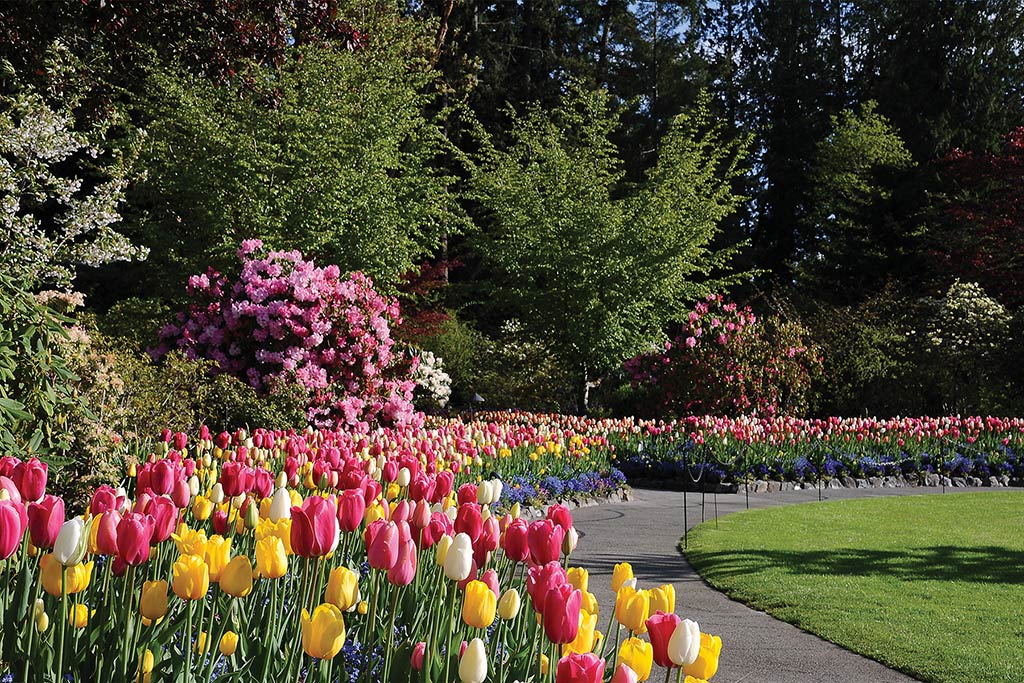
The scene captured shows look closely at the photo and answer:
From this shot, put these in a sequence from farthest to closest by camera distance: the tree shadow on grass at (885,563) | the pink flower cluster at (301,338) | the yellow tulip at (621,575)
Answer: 1. the pink flower cluster at (301,338)
2. the tree shadow on grass at (885,563)
3. the yellow tulip at (621,575)

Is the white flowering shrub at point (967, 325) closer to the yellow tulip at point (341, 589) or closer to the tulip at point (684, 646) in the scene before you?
the tulip at point (684, 646)

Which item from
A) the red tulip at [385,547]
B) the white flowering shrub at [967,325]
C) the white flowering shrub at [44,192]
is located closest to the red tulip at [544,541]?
the red tulip at [385,547]

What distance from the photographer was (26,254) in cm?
881

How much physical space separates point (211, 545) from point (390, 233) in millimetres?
13881

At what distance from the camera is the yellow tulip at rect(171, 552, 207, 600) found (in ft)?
6.07

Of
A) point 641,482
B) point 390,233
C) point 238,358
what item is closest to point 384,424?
point 238,358

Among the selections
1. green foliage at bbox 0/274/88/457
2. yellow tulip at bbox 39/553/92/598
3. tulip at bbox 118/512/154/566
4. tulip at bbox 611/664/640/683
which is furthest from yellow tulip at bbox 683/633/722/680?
green foliage at bbox 0/274/88/457

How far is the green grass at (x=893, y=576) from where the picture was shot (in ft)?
15.0

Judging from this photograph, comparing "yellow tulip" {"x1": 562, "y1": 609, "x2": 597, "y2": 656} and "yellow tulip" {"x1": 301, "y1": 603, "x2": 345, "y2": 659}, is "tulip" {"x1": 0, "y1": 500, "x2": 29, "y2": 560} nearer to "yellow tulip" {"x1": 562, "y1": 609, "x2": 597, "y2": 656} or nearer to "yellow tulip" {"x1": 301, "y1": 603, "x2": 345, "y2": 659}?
"yellow tulip" {"x1": 301, "y1": 603, "x2": 345, "y2": 659}

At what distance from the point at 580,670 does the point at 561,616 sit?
0.30 metres

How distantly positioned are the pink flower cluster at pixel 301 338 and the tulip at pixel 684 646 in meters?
Result: 8.73

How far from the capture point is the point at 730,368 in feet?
Answer: 50.3

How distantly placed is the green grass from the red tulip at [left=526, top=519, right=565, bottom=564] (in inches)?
104

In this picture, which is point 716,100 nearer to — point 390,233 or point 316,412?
point 390,233
